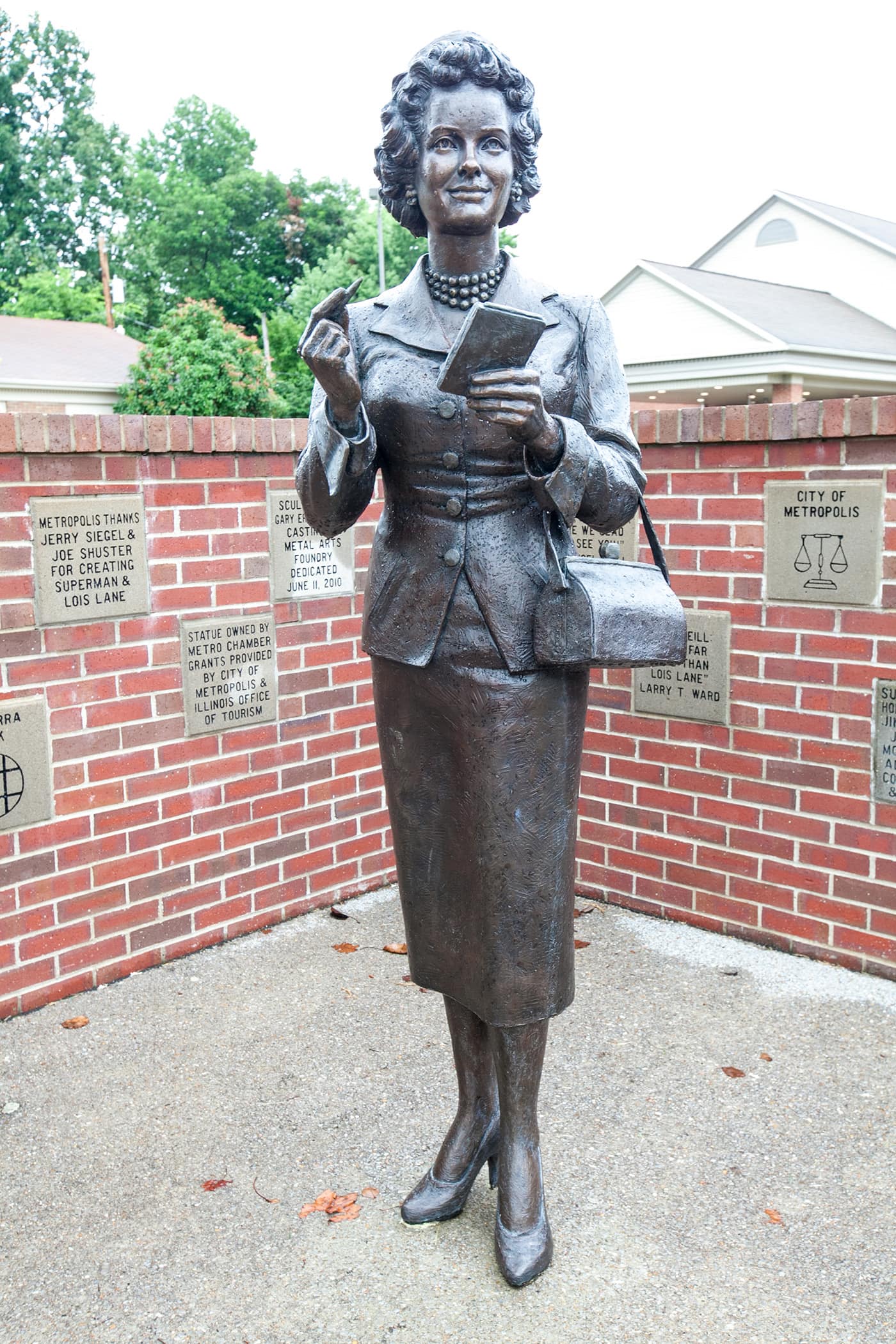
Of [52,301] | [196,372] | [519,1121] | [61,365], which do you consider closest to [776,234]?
[196,372]

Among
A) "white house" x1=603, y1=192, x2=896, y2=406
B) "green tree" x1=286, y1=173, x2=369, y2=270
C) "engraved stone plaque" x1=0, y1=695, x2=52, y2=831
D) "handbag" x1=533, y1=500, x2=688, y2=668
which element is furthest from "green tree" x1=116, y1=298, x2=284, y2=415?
"green tree" x1=286, y1=173, x2=369, y2=270

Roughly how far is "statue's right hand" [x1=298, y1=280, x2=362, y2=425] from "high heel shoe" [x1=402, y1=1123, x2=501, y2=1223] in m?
1.89

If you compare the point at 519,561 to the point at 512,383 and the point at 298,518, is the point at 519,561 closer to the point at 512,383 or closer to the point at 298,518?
the point at 512,383

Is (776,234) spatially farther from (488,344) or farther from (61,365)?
(488,344)

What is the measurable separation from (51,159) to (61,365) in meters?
22.7

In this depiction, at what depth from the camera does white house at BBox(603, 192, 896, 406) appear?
18.1 meters

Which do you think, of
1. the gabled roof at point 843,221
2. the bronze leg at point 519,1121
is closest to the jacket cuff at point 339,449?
the bronze leg at point 519,1121

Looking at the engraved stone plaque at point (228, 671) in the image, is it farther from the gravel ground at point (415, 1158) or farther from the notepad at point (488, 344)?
the notepad at point (488, 344)

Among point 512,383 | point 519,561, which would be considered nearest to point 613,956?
point 519,561

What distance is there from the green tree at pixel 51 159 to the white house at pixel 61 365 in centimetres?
1364

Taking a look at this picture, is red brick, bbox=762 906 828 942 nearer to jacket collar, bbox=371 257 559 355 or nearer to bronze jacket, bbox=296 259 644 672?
bronze jacket, bbox=296 259 644 672

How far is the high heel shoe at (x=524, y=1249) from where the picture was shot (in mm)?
2768

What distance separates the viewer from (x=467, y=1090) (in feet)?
9.97

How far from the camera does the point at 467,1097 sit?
9.97ft
